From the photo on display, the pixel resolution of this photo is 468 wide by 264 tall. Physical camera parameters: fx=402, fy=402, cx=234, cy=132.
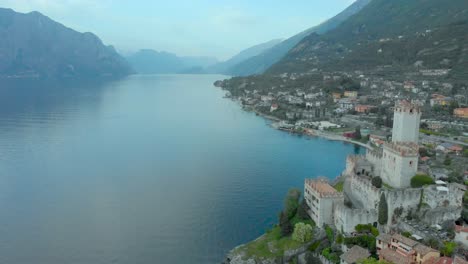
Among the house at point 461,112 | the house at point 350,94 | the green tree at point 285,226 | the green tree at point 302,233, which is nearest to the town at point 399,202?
the green tree at point 302,233

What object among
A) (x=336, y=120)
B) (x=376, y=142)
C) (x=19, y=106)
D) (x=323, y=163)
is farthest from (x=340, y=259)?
(x=19, y=106)

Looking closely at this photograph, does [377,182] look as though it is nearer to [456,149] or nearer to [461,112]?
[456,149]

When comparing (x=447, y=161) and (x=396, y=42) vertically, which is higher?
(x=396, y=42)

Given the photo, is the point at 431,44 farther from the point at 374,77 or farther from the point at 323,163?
the point at 323,163

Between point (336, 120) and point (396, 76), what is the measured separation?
39631 millimetres

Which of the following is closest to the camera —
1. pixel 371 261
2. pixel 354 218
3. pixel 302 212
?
pixel 371 261

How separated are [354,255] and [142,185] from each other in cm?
2484

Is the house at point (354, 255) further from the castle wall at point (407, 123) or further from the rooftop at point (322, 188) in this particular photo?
the castle wall at point (407, 123)

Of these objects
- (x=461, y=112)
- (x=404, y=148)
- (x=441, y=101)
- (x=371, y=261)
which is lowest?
(x=371, y=261)

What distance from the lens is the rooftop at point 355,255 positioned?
21203 mm

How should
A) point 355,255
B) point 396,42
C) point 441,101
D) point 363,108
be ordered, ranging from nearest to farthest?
point 355,255 → point 441,101 → point 363,108 → point 396,42

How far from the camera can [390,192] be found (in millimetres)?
24000

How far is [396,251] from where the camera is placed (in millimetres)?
20734

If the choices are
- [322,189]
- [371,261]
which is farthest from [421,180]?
[371,261]
